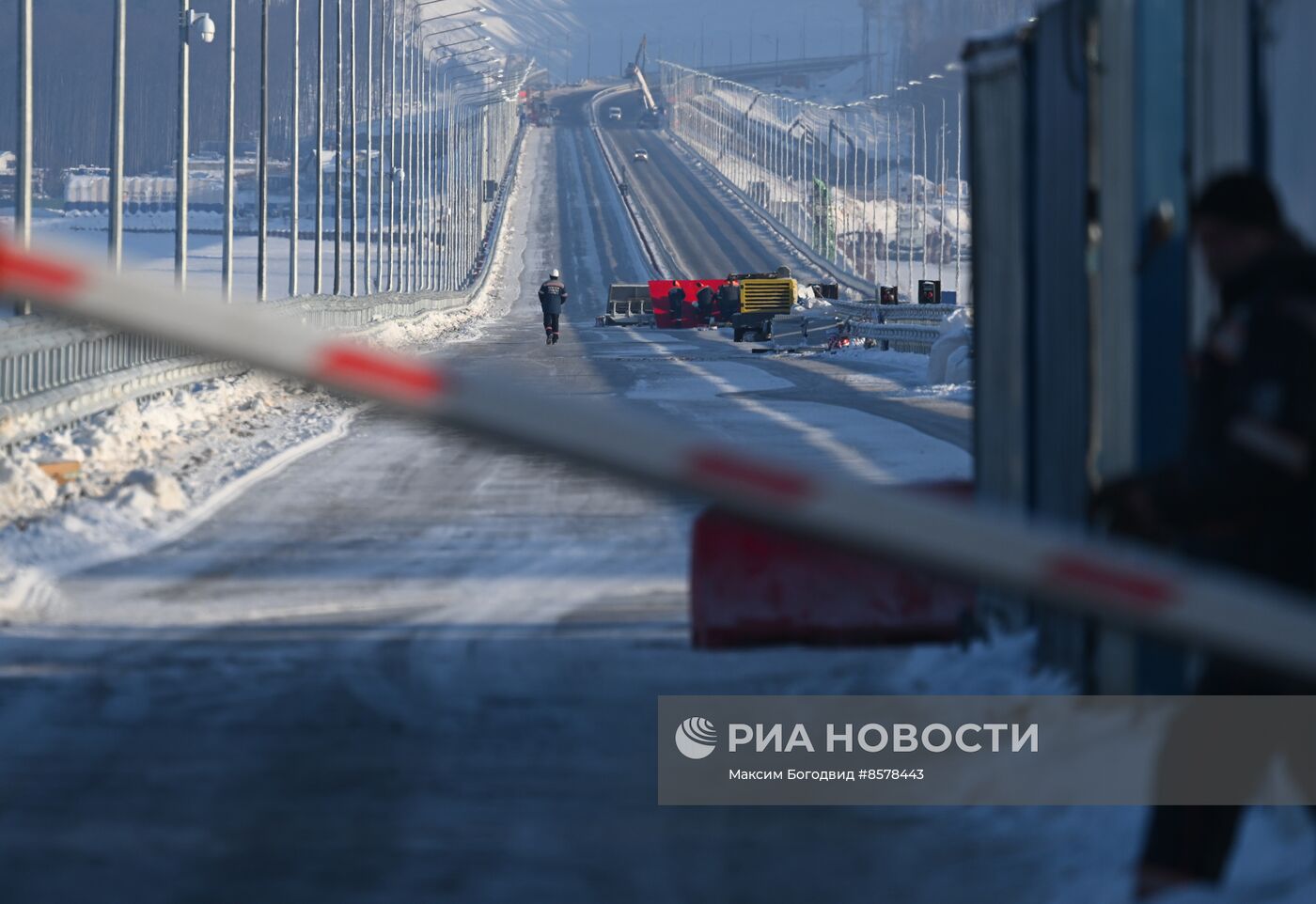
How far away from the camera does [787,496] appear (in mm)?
3516

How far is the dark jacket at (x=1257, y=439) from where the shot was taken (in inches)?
166

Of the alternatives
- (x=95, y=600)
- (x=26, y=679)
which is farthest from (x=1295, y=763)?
(x=95, y=600)

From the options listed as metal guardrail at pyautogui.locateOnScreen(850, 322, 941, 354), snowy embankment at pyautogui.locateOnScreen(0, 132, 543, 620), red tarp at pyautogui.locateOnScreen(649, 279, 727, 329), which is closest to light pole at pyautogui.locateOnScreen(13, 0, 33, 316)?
snowy embankment at pyautogui.locateOnScreen(0, 132, 543, 620)

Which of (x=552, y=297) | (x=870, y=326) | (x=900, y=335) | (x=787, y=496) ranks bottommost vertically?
(x=787, y=496)

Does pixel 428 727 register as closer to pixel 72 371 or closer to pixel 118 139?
pixel 72 371

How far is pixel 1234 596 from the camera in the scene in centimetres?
356

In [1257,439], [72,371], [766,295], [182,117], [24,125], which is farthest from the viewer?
[766,295]

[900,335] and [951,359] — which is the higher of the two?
[900,335]

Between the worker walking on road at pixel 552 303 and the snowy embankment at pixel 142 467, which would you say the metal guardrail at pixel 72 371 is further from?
the worker walking on road at pixel 552 303

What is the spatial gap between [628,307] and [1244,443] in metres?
67.6

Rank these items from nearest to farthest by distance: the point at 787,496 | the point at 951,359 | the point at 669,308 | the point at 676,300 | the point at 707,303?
the point at 787,496, the point at 951,359, the point at 707,303, the point at 676,300, the point at 669,308

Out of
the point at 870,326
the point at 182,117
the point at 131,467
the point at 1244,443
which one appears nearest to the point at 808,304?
the point at 870,326

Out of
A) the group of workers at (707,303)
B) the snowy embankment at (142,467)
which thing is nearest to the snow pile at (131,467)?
the snowy embankment at (142,467)

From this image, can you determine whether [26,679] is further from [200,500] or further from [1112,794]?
[200,500]
